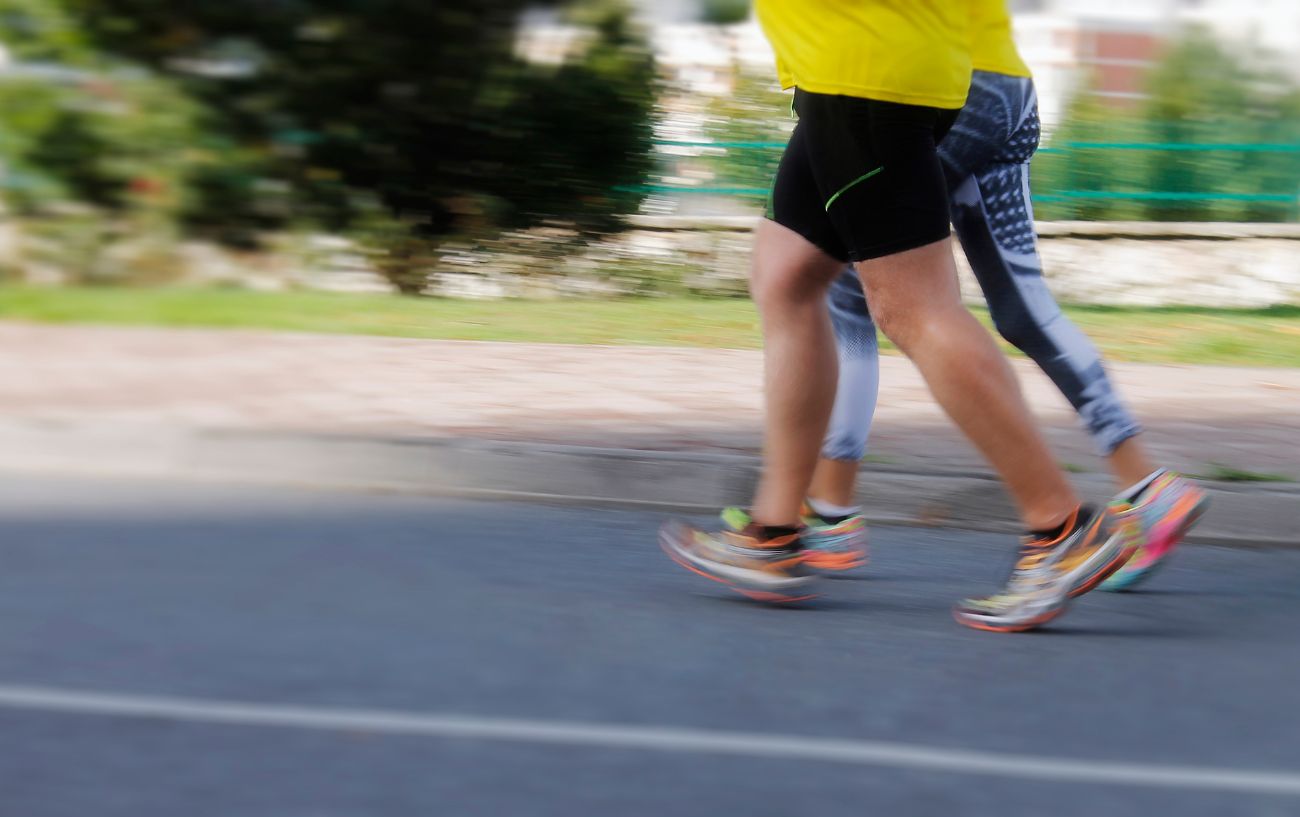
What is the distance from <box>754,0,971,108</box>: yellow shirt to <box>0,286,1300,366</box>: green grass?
202 inches

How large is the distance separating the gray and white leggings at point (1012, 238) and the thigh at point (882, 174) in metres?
0.38

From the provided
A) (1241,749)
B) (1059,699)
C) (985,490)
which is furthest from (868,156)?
(985,490)

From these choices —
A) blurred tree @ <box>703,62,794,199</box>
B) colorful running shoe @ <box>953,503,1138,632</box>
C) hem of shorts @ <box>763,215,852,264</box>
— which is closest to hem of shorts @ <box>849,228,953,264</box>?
hem of shorts @ <box>763,215,852,264</box>

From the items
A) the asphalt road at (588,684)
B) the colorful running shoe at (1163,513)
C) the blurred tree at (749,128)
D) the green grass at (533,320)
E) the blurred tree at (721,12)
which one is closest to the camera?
the asphalt road at (588,684)

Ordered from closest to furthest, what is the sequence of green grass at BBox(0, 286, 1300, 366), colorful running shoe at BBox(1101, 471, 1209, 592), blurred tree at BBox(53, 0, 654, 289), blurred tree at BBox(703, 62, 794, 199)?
colorful running shoe at BBox(1101, 471, 1209, 592)
green grass at BBox(0, 286, 1300, 366)
blurred tree at BBox(53, 0, 654, 289)
blurred tree at BBox(703, 62, 794, 199)

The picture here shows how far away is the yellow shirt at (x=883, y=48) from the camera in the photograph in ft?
11.6

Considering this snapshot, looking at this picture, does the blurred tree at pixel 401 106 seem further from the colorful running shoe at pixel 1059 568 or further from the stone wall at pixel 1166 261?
the colorful running shoe at pixel 1059 568

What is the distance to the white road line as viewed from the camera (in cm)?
286

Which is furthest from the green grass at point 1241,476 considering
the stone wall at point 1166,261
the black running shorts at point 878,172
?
the stone wall at point 1166,261

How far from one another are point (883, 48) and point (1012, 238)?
2.47 ft

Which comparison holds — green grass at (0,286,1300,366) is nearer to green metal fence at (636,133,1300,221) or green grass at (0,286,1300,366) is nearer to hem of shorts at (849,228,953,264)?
green metal fence at (636,133,1300,221)

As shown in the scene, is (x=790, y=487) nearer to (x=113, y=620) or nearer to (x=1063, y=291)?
(x=113, y=620)

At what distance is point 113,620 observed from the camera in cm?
380

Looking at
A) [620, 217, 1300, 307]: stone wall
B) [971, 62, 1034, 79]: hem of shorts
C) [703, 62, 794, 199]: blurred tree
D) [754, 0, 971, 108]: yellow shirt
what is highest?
[754, 0, 971, 108]: yellow shirt
